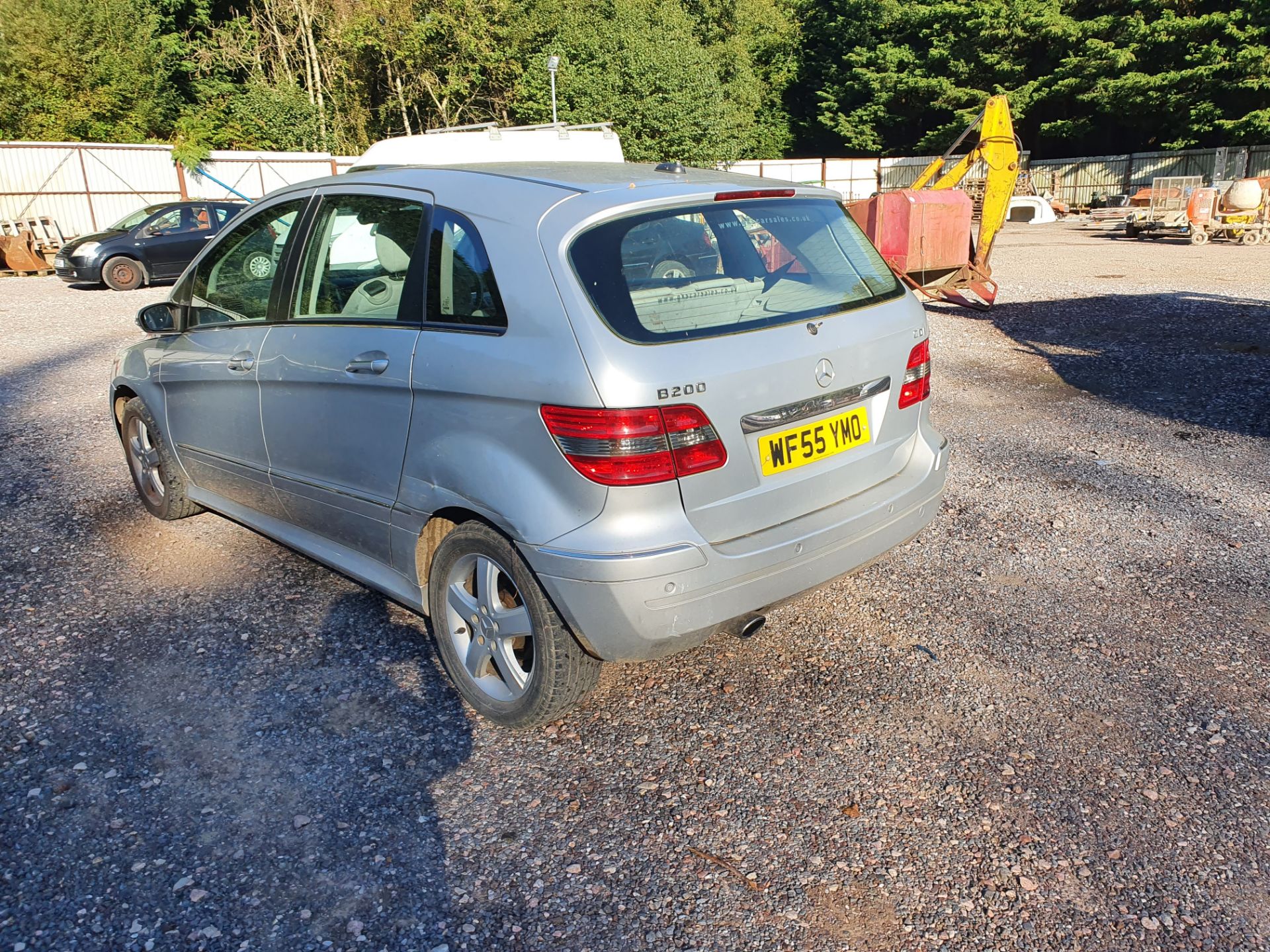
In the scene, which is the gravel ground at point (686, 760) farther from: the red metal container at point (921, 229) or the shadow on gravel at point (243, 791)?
the red metal container at point (921, 229)

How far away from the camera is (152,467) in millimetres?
5043

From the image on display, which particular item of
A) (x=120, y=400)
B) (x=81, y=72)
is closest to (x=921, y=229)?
(x=120, y=400)

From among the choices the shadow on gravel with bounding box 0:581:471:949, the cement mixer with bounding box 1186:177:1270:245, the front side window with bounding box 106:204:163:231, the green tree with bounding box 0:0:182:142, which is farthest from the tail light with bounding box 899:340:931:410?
the green tree with bounding box 0:0:182:142

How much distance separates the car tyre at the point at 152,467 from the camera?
4867mm

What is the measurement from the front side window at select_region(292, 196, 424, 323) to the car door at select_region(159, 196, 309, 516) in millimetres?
220

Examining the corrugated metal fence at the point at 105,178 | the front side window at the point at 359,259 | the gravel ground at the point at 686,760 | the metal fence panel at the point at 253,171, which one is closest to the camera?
the gravel ground at the point at 686,760

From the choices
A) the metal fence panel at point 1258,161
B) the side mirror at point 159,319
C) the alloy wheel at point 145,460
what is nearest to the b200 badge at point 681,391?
the side mirror at point 159,319

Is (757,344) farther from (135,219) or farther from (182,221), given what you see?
(135,219)

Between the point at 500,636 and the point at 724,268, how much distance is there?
1.41 m

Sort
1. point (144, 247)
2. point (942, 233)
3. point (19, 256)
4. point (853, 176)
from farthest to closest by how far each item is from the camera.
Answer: point (853, 176), point (19, 256), point (144, 247), point (942, 233)

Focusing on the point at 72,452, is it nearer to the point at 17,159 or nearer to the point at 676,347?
the point at 676,347

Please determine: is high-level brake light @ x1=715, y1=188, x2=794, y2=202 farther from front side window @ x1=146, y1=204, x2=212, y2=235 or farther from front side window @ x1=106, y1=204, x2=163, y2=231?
front side window @ x1=106, y1=204, x2=163, y2=231

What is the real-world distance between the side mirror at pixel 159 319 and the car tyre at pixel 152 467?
0.50m

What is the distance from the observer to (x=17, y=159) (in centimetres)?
2331
